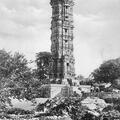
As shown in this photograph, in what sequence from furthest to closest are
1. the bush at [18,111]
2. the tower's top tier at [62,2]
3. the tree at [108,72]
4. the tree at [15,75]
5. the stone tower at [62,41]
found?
1. the tree at [108,72]
2. the tower's top tier at [62,2]
3. the stone tower at [62,41]
4. the bush at [18,111]
5. the tree at [15,75]

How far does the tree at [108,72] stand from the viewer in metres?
82.4

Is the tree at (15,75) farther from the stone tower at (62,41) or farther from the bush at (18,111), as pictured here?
the stone tower at (62,41)

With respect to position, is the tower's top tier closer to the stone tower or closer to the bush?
the stone tower

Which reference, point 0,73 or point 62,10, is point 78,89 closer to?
point 62,10

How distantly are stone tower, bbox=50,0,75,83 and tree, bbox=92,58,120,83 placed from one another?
670 inches

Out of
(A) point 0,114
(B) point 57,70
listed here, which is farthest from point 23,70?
(B) point 57,70

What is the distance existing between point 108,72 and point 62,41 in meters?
19.2

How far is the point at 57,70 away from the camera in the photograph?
6781 cm

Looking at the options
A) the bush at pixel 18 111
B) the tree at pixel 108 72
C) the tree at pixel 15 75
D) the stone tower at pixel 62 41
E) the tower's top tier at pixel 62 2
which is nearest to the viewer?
the tree at pixel 15 75

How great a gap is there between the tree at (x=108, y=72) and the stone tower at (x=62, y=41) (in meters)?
17.0

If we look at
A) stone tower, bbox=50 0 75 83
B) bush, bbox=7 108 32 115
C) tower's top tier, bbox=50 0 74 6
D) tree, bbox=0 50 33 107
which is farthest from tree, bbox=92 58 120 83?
bush, bbox=7 108 32 115

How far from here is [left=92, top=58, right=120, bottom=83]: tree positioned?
82438mm

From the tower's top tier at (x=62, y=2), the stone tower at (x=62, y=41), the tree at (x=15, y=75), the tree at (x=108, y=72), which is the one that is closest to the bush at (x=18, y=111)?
the tree at (x=15, y=75)

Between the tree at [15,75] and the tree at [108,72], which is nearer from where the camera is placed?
the tree at [15,75]
